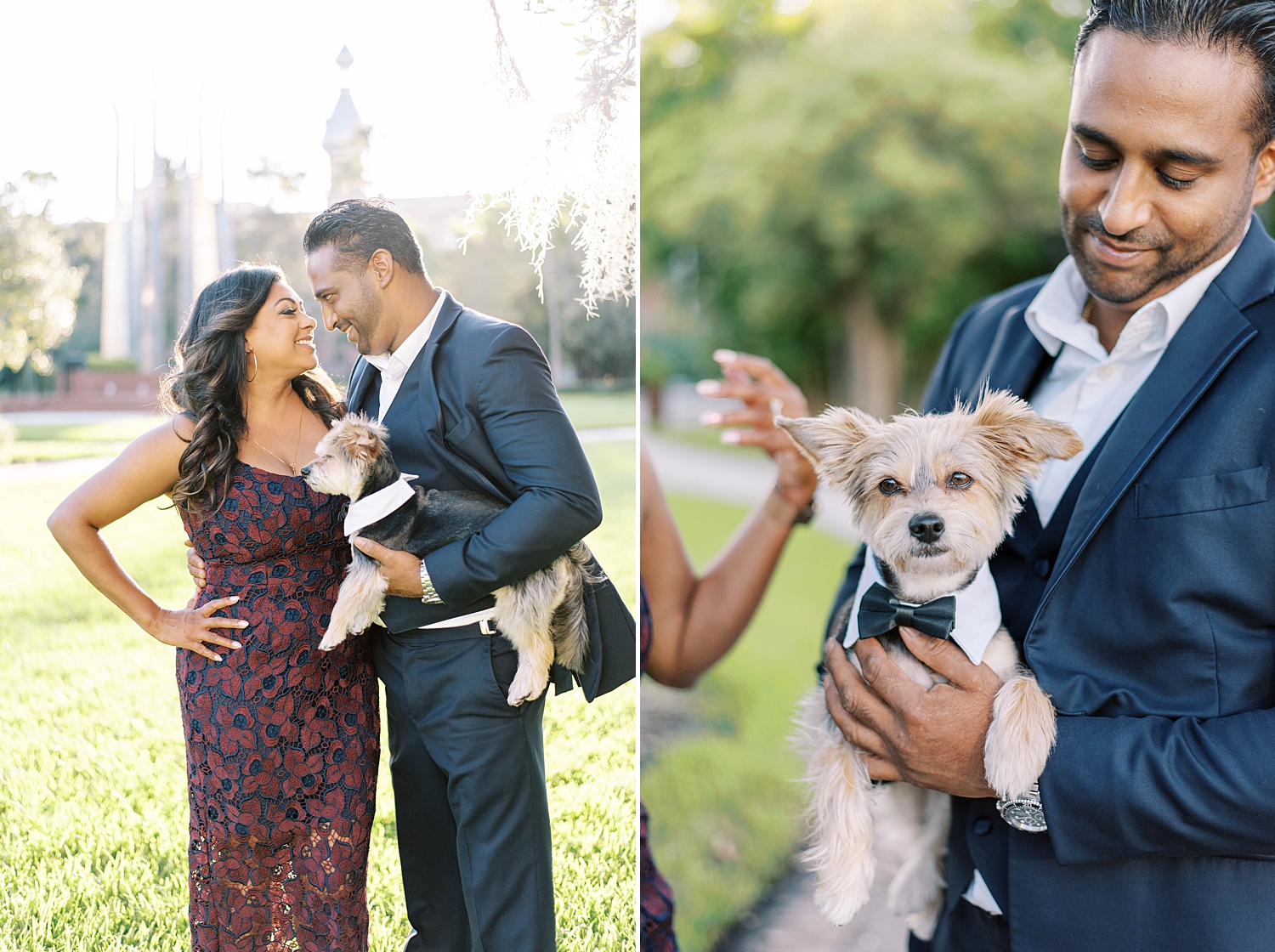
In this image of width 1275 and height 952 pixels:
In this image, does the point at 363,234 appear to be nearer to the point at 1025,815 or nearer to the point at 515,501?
the point at 515,501

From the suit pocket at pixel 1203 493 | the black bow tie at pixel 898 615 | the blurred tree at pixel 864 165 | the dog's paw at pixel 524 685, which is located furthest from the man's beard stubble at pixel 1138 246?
the blurred tree at pixel 864 165

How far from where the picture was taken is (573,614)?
7.55ft

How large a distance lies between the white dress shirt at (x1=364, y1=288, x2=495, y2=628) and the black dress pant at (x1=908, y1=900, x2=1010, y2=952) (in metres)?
1.48

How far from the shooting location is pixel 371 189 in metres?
2.29

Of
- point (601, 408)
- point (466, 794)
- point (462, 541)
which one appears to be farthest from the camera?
point (601, 408)

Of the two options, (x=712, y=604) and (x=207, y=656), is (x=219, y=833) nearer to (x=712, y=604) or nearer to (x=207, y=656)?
(x=207, y=656)

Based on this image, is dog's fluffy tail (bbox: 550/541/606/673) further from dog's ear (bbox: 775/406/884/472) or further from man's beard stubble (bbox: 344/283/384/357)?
man's beard stubble (bbox: 344/283/384/357)

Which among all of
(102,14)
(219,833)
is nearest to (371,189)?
(102,14)

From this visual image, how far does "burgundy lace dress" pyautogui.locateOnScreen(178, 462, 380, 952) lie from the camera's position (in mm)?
2275

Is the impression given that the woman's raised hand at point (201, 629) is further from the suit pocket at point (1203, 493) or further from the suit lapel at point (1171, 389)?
the suit pocket at point (1203, 493)

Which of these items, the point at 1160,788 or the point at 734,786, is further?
the point at 734,786

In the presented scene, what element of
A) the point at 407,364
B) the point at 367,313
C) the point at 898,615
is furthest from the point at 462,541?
the point at 898,615

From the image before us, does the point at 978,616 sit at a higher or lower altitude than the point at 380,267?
lower

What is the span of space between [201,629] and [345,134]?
129 cm
